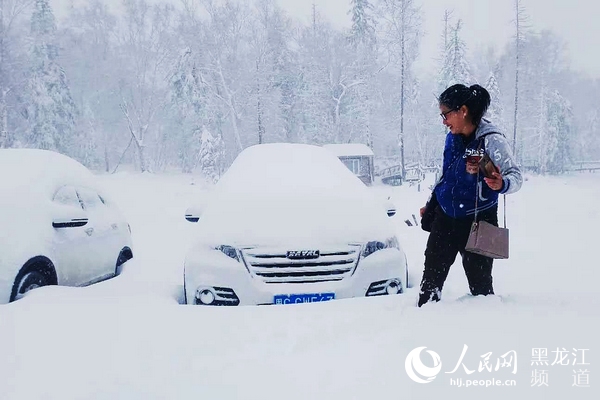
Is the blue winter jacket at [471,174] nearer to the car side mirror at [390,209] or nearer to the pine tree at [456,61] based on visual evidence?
the car side mirror at [390,209]

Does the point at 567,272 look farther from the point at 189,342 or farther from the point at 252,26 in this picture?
the point at 252,26

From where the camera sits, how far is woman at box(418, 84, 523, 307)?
283 centimetres

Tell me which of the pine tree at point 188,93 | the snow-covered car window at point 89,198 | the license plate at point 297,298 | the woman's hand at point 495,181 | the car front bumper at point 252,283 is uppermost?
the pine tree at point 188,93

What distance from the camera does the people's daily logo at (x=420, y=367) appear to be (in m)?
1.99

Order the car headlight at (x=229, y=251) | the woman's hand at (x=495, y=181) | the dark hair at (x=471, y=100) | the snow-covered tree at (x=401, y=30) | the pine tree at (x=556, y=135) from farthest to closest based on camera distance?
the pine tree at (x=556, y=135) < the snow-covered tree at (x=401, y=30) < the car headlight at (x=229, y=251) < the dark hair at (x=471, y=100) < the woman's hand at (x=495, y=181)

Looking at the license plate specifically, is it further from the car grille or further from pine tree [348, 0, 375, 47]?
pine tree [348, 0, 375, 47]

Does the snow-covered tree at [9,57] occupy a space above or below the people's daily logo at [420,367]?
above

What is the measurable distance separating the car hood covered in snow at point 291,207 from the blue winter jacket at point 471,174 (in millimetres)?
983

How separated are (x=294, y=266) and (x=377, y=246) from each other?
0.78 metres

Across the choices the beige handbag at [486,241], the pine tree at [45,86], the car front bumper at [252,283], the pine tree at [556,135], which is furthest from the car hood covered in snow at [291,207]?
the pine tree at [556,135]

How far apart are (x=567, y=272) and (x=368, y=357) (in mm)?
5127

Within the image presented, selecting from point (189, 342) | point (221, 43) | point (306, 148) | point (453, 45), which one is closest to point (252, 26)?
point (221, 43)

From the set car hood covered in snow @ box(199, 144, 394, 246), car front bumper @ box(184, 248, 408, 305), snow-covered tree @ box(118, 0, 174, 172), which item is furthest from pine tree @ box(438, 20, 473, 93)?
car front bumper @ box(184, 248, 408, 305)

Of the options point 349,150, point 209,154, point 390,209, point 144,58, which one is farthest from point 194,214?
point 144,58
